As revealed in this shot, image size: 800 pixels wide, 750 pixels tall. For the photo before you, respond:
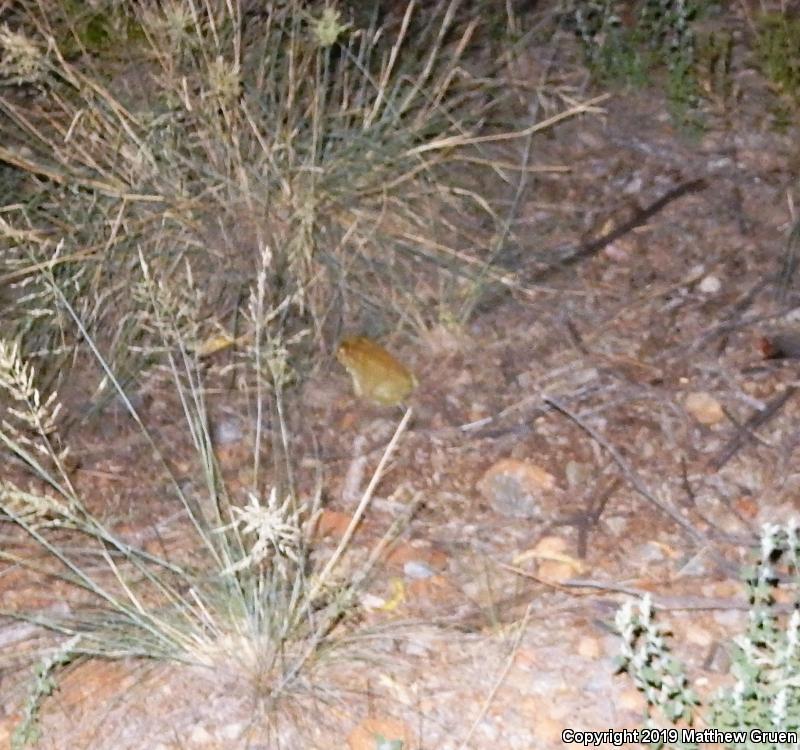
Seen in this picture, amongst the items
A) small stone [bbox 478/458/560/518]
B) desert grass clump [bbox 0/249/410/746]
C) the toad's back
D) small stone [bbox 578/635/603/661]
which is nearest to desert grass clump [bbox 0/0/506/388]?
the toad's back

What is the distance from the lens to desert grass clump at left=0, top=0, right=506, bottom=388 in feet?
8.79

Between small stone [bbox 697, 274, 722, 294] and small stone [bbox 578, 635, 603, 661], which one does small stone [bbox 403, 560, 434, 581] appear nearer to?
small stone [bbox 578, 635, 603, 661]

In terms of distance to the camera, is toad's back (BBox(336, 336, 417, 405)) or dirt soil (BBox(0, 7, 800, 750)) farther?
toad's back (BBox(336, 336, 417, 405))

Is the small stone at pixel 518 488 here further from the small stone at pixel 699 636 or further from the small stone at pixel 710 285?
the small stone at pixel 710 285

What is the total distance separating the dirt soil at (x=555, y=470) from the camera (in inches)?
73.5

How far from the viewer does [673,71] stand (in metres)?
3.07

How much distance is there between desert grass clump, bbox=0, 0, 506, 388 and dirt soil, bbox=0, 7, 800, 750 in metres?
0.18

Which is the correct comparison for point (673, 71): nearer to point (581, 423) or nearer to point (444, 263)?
point (444, 263)

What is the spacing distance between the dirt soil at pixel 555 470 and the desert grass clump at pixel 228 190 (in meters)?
0.18

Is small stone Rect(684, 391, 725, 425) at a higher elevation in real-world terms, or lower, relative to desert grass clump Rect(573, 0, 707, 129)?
lower

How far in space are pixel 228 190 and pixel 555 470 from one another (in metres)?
0.96

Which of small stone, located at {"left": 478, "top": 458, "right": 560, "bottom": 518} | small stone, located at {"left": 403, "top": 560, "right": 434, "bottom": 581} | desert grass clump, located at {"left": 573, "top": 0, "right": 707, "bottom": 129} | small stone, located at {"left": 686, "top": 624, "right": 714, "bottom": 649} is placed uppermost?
desert grass clump, located at {"left": 573, "top": 0, "right": 707, "bottom": 129}

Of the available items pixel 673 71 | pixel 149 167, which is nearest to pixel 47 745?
pixel 149 167

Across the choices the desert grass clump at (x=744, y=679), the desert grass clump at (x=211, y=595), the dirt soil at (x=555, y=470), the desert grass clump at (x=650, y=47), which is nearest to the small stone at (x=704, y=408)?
the dirt soil at (x=555, y=470)
